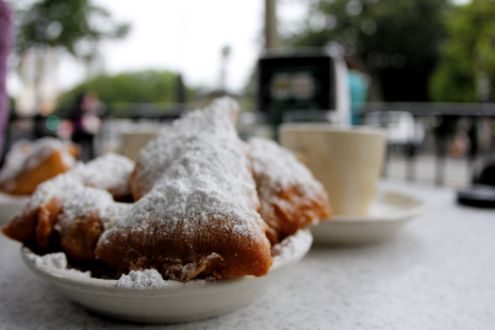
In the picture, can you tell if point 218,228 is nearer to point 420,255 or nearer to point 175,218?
point 175,218

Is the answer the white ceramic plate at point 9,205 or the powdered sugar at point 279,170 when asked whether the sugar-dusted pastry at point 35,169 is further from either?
the powdered sugar at point 279,170

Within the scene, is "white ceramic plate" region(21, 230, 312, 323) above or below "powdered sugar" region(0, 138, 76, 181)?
below

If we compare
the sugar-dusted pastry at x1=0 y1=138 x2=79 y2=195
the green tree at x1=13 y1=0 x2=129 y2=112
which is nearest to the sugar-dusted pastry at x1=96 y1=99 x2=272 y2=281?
the sugar-dusted pastry at x1=0 y1=138 x2=79 y2=195

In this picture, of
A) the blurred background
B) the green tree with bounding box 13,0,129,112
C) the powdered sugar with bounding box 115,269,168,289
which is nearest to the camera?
the powdered sugar with bounding box 115,269,168,289

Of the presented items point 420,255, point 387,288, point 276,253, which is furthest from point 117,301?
point 420,255

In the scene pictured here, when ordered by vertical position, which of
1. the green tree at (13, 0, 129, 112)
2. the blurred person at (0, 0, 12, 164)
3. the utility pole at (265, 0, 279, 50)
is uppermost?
the green tree at (13, 0, 129, 112)

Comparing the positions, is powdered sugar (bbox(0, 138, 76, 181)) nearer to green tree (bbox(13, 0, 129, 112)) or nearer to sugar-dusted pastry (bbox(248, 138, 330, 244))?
sugar-dusted pastry (bbox(248, 138, 330, 244))

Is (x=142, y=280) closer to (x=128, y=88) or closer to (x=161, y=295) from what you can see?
(x=161, y=295)
